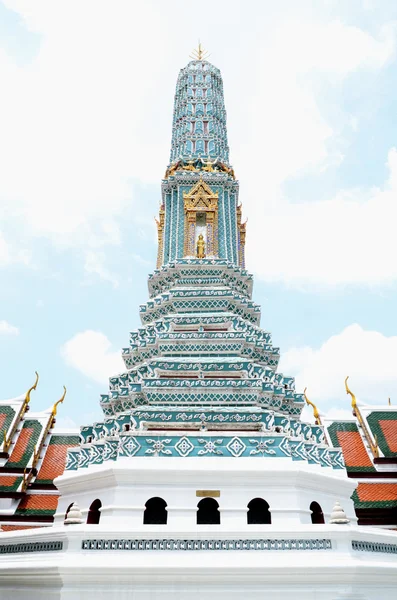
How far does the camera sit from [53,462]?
1833 centimetres

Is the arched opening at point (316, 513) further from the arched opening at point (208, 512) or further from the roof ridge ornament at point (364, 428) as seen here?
the roof ridge ornament at point (364, 428)

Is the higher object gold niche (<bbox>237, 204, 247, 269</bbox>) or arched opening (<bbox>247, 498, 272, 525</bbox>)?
gold niche (<bbox>237, 204, 247, 269</bbox>)

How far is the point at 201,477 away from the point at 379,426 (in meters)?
9.57

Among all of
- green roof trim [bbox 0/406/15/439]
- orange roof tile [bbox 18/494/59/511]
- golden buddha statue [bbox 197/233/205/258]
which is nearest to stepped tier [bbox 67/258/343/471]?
golden buddha statue [bbox 197/233/205/258]

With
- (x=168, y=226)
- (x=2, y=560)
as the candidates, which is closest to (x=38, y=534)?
(x=2, y=560)

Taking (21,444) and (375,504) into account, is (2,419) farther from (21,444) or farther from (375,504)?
(375,504)

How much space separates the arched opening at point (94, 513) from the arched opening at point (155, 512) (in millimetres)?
1289

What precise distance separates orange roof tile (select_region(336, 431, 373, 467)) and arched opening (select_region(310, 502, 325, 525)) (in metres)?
5.18

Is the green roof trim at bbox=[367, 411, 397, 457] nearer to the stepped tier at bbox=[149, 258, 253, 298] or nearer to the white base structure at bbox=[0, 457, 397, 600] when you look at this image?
the stepped tier at bbox=[149, 258, 253, 298]

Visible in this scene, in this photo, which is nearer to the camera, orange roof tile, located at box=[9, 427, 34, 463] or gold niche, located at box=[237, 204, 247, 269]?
orange roof tile, located at box=[9, 427, 34, 463]

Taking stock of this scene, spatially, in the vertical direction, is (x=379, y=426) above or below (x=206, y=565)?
above

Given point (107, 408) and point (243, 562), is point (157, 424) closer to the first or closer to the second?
point (107, 408)

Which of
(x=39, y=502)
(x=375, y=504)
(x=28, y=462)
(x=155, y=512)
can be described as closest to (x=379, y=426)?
(x=375, y=504)

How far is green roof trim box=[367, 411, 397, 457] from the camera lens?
59.8 feet
